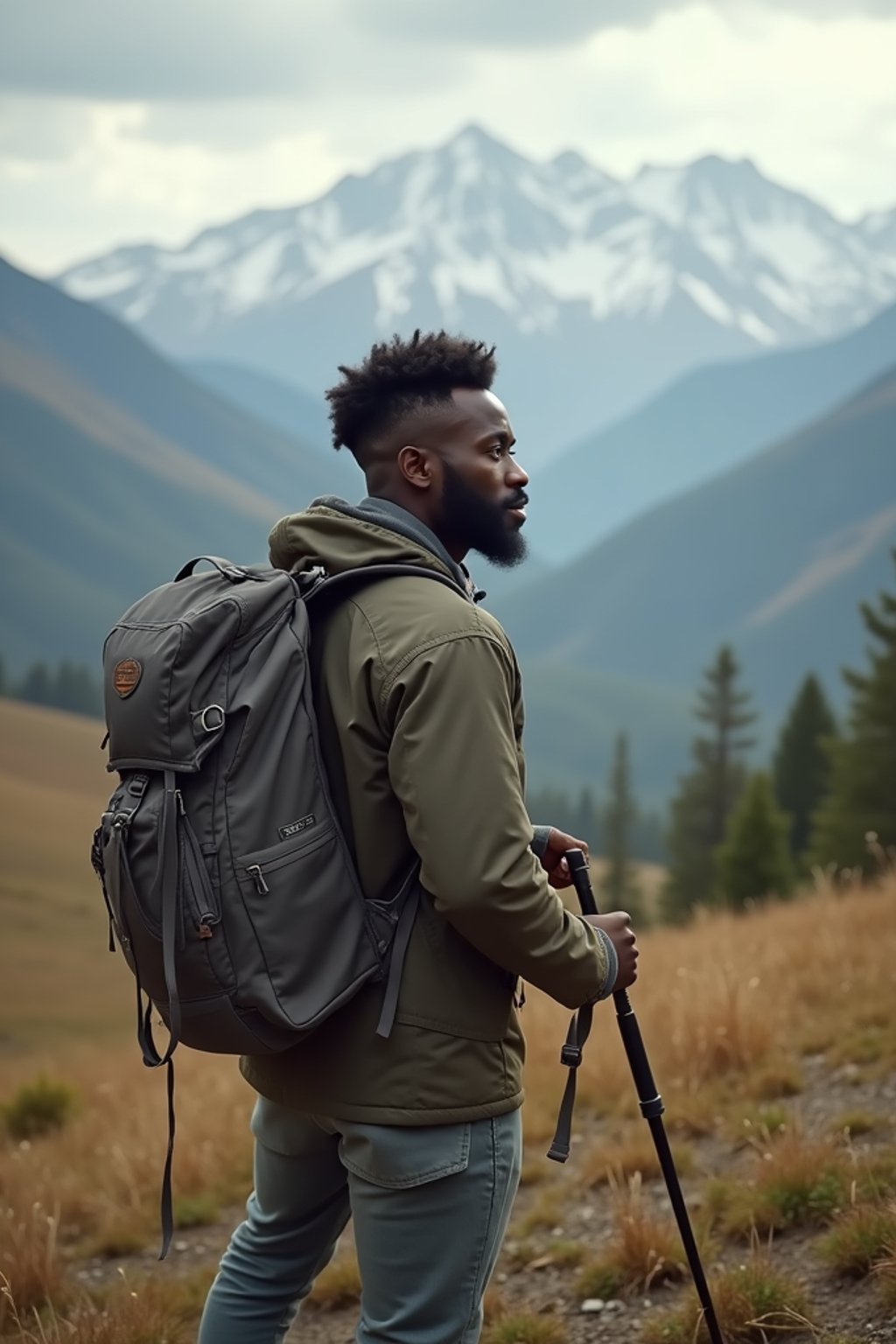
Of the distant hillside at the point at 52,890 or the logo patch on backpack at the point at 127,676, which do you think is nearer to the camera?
the logo patch on backpack at the point at 127,676

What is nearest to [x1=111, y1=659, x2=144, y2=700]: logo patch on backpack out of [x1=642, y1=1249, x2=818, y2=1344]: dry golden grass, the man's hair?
the man's hair

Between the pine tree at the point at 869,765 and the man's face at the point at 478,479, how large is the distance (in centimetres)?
3491

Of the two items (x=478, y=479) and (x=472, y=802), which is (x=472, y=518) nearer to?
(x=478, y=479)

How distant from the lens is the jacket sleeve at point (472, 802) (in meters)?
2.62

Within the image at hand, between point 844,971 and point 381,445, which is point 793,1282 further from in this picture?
point 844,971

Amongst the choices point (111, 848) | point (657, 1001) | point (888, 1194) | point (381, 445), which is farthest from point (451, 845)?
point (657, 1001)

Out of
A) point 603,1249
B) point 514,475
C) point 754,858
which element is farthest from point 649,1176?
point 754,858

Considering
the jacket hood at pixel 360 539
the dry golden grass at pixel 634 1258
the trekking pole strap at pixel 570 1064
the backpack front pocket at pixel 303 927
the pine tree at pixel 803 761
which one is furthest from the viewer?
the pine tree at pixel 803 761

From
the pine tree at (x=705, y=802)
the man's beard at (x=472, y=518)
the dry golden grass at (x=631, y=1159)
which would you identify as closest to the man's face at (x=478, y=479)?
the man's beard at (x=472, y=518)

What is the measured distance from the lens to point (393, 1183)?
9.12ft

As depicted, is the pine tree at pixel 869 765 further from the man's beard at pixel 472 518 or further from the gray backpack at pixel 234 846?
the gray backpack at pixel 234 846

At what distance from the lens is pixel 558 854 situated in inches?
129

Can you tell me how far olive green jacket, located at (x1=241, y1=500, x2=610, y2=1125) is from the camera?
2629 mm

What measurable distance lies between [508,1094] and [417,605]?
0.95 m
